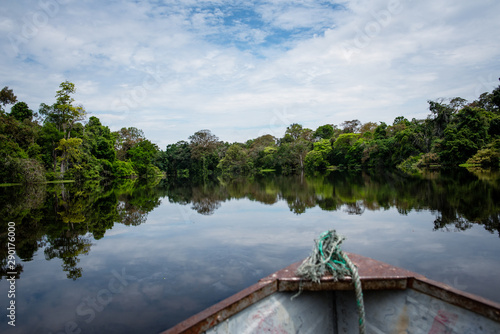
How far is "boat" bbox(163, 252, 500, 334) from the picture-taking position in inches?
80.9

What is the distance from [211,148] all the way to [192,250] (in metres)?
49.9

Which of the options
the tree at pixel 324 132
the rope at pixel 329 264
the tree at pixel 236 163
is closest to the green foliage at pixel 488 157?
the rope at pixel 329 264

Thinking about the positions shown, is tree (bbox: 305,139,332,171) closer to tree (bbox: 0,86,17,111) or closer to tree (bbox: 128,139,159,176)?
tree (bbox: 128,139,159,176)

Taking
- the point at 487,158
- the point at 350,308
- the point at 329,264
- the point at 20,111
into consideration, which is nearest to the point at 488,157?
the point at 487,158

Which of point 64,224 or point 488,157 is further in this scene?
point 488,157

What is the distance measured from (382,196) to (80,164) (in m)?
30.7

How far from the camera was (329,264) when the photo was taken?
2.49 m

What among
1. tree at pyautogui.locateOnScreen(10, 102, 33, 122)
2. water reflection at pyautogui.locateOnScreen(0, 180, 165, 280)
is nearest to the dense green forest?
tree at pyautogui.locateOnScreen(10, 102, 33, 122)

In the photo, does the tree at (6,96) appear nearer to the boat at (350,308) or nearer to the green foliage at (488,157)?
the boat at (350,308)

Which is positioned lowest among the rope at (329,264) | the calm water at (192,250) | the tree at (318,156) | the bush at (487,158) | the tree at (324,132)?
the calm water at (192,250)

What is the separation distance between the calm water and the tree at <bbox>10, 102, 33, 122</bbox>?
27.8 m

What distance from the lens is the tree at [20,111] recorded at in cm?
3241

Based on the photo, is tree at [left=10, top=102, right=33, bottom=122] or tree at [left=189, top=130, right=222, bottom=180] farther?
tree at [left=189, top=130, right=222, bottom=180]

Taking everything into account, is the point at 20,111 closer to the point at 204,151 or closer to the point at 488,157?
the point at 204,151
